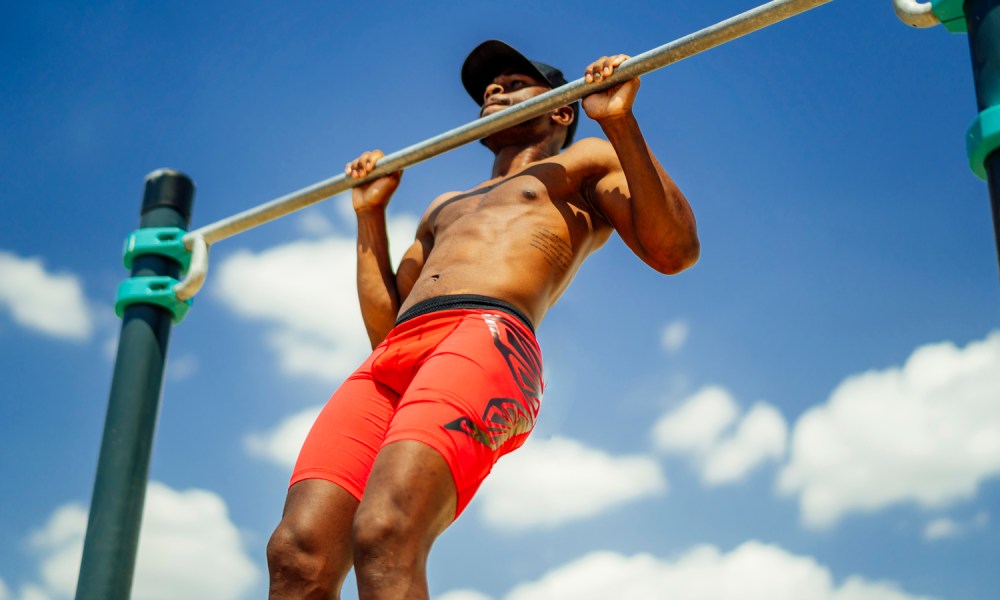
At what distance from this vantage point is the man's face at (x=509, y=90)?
3.61 meters

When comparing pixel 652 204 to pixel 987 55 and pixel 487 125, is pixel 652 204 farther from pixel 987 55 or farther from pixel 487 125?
pixel 987 55

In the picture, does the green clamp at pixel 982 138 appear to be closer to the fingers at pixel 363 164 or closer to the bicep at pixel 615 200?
the bicep at pixel 615 200

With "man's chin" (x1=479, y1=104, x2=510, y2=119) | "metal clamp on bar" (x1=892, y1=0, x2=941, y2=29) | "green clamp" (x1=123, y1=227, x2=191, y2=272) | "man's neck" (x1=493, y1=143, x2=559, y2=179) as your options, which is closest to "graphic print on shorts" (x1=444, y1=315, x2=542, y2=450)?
"man's neck" (x1=493, y1=143, x2=559, y2=179)

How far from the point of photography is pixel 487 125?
325 cm

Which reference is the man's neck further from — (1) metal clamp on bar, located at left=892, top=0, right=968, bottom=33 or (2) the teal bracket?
(2) the teal bracket

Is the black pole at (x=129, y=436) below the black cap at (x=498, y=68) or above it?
below

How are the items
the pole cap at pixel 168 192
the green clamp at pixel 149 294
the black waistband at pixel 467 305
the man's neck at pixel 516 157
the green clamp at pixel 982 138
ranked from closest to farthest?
1. the green clamp at pixel 982 138
2. the black waistband at pixel 467 305
3. the man's neck at pixel 516 157
4. the green clamp at pixel 149 294
5. the pole cap at pixel 168 192

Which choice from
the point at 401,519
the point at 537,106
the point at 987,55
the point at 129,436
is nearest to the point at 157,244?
the point at 129,436

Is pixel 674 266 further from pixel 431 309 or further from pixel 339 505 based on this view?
pixel 339 505

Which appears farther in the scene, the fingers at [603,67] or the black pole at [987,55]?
the fingers at [603,67]

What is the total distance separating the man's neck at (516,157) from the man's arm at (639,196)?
1.83 ft

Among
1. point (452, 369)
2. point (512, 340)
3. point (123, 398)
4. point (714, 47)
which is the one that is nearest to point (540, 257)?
point (512, 340)

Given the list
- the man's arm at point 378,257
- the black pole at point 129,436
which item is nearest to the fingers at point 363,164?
the man's arm at point 378,257

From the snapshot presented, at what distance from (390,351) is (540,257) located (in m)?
0.51
